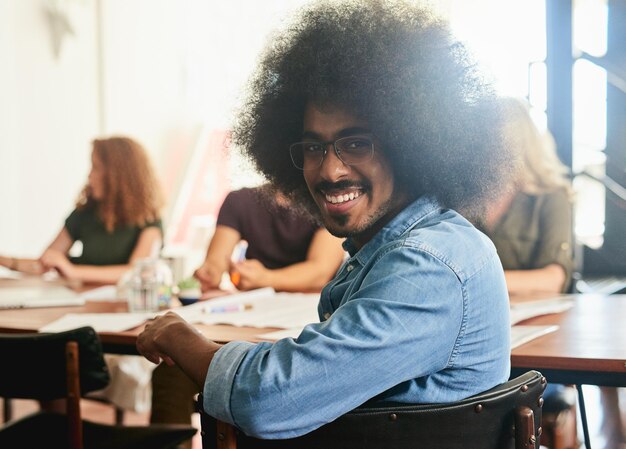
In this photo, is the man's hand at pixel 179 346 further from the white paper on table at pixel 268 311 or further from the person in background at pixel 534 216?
the person in background at pixel 534 216

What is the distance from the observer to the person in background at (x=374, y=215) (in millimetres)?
960

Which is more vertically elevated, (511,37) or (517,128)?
(511,37)

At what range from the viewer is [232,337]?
1.73 m

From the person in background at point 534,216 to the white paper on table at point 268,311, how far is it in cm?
80

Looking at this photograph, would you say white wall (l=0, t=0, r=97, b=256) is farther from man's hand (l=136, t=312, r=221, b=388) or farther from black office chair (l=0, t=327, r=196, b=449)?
man's hand (l=136, t=312, r=221, b=388)

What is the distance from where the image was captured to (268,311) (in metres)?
2.07

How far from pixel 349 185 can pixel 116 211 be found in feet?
7.91

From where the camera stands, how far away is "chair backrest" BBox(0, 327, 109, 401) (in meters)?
1.67

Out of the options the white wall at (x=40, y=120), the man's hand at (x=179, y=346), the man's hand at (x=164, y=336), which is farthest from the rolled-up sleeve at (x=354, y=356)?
the white wall at (x=40, y=120)

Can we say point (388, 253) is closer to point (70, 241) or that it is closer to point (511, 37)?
point (70, 241)

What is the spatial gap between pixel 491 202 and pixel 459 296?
0.53 meters

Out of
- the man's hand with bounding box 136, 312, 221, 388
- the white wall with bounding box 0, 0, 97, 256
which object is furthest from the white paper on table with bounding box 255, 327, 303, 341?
the white wall with bounding box 0, 0, 97, 256

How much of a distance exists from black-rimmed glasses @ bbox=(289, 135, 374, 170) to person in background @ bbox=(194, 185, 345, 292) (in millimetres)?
1327

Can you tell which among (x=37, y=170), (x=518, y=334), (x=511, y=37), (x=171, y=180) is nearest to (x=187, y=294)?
(x=518, y=334)
